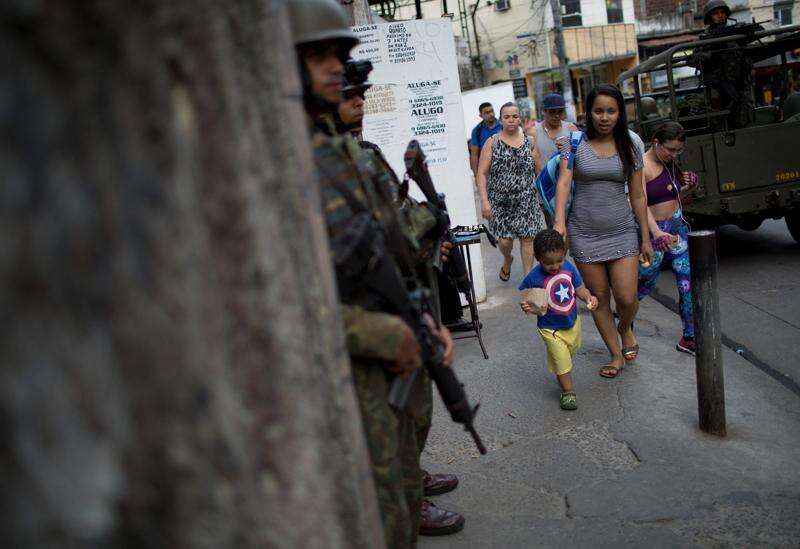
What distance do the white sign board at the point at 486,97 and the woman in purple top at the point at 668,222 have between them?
15.0 metres

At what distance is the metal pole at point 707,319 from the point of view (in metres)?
3.63

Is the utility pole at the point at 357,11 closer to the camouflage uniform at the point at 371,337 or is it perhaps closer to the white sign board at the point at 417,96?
the white sign board at the point at 417,96

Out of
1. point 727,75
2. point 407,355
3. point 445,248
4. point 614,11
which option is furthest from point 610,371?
point 614,11

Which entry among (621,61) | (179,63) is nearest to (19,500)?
(179,63)

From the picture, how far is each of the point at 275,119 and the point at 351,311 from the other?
0.79 meters

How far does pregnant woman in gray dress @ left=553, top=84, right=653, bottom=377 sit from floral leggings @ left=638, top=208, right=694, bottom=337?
1.41 ft

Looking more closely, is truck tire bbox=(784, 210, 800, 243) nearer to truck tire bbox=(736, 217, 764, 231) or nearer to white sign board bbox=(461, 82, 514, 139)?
truck tire bbox=(736, 217, 764, 231)

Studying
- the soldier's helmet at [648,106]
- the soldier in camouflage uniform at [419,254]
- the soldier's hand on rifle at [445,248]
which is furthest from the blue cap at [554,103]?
the soldier in camouflage uniform at [419,254]

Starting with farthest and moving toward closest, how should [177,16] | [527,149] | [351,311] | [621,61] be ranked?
[621,61] → [527,149] → [351,311] → [177,16]

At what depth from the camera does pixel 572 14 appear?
33.4 metres

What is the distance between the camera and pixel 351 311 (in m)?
1.89

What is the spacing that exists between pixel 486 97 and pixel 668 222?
637 inches

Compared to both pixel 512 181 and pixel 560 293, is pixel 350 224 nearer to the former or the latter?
pixel 560 293

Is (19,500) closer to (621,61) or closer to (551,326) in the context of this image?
(551,326)
